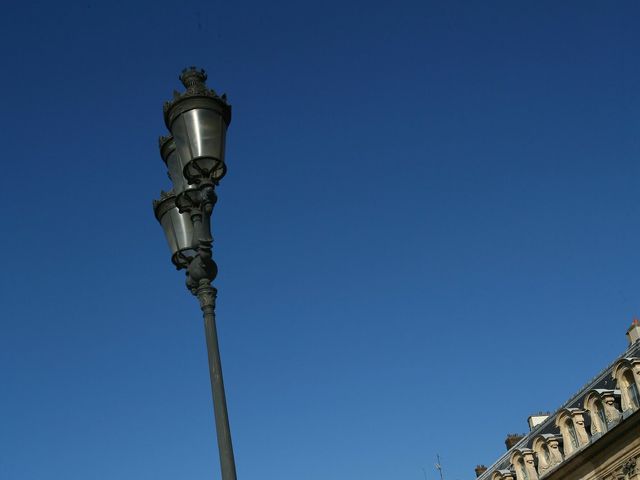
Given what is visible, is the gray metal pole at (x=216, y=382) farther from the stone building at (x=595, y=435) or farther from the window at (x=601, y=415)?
the window at (x=601, y=415)

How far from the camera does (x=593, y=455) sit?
51844mm

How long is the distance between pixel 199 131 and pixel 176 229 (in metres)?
1.44

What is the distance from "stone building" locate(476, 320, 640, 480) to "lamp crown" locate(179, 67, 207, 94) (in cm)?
3964

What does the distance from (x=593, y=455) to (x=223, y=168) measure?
4400 cm

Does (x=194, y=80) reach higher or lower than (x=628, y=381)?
lower

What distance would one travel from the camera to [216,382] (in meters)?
11.4

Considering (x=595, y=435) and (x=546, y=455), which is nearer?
(x=595, y=435)

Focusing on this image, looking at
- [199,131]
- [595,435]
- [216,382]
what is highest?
[595,435]

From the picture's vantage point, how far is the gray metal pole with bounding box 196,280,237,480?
10961mm

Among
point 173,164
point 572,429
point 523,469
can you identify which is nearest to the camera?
point 173,164

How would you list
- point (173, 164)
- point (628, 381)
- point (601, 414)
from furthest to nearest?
point (601, 414)
point (628, 381)
point (173, 164)

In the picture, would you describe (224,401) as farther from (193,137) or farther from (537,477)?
(537,477)

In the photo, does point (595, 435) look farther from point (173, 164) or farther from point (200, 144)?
point (200, 144)

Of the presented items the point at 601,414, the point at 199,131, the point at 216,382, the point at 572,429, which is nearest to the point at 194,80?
the point at 199,131
